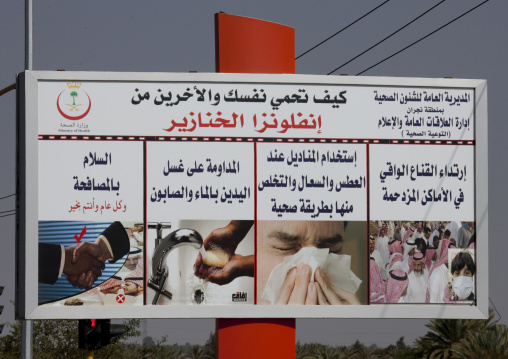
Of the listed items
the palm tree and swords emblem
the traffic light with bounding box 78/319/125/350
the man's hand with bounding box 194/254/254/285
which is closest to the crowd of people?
the man's hand with bounding box 194/254/254/285

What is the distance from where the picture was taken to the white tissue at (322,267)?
17.2m

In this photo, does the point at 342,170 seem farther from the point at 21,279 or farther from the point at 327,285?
the point at 21,279

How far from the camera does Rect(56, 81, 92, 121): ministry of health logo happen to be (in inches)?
680

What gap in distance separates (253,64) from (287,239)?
3.17 metres

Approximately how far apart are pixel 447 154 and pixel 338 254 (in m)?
2.69

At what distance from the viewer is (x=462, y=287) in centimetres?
1767

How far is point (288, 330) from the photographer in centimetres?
1748

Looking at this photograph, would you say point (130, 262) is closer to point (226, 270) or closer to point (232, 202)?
Answer: point (226, 270)

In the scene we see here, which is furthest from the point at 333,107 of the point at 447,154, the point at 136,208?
the point at 136,208

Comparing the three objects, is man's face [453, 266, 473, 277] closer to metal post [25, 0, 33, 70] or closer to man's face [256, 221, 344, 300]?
man's face [256, 221, 344, 300]

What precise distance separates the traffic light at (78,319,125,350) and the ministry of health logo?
11.6 ft

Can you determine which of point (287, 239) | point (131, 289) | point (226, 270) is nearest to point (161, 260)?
point (131, 289)

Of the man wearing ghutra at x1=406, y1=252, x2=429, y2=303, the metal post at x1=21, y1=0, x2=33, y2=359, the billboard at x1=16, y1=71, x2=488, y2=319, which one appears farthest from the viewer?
the metal post at x1=21, y1=0, x2=33, y2=359

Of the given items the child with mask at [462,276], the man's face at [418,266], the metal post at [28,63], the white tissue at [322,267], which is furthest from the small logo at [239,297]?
the metal post at [28,63]
